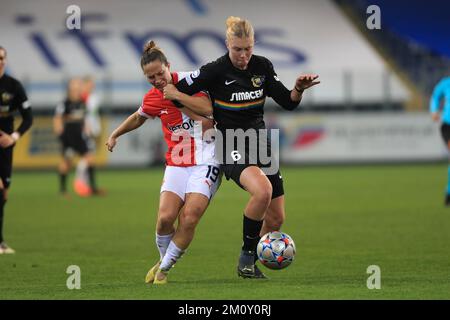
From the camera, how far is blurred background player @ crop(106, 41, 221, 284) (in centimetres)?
846

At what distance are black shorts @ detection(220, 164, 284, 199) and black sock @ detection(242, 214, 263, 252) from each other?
321mm

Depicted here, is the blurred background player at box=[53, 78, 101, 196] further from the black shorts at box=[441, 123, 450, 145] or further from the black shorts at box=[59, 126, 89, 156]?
the black shorts at box=[441, 123, 450, 145]

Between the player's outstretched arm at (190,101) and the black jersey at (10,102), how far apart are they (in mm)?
3428

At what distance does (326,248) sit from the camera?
11.4 meters

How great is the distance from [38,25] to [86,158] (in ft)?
54.7

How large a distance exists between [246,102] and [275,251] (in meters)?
1.33

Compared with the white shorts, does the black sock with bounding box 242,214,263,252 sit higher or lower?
lower

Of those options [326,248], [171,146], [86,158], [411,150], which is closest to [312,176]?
[411,150]

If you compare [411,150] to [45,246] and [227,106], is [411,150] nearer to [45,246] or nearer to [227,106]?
[45,246]

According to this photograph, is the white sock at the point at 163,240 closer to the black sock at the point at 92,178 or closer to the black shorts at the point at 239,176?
the black shorts at the point at 239,176

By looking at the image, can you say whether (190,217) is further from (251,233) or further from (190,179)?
(251,233)

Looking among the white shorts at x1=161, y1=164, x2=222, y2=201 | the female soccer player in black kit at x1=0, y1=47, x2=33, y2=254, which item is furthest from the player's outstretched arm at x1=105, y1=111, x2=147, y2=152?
the female soccer player in black kit at x1=0, y1=47, x2=33, y2=254
